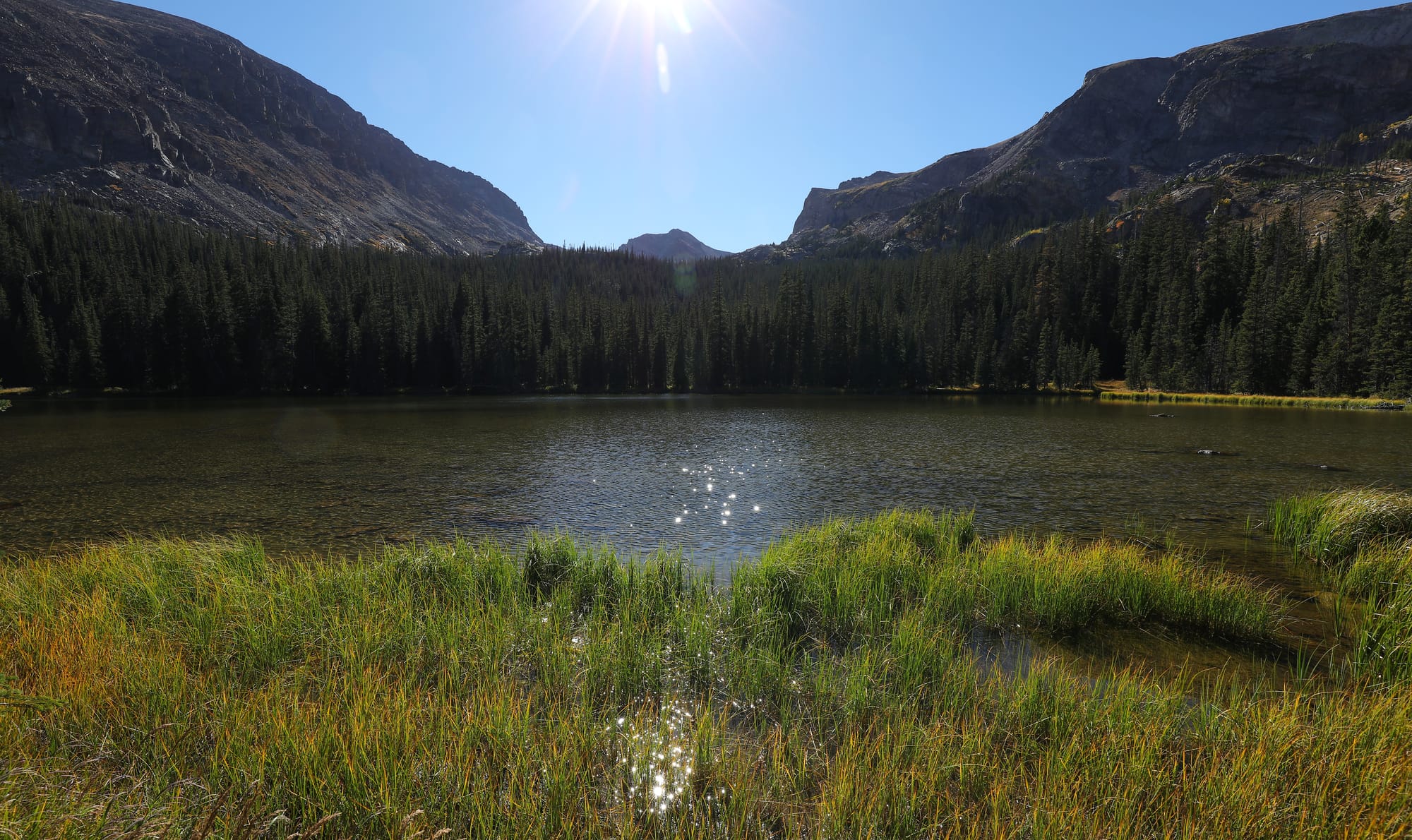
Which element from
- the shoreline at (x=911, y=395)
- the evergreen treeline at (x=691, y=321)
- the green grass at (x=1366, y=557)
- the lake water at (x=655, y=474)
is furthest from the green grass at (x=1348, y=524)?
the evergreen treeline at (x=691, y=321)

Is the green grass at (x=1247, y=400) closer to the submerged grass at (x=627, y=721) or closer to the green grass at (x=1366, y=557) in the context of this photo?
the green grass at (x=1366, y=557)

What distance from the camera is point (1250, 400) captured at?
242 ft

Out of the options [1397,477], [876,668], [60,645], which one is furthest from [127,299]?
[1397,477]

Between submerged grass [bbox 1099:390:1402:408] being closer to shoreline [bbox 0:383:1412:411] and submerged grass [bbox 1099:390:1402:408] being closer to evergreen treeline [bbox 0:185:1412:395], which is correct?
shoreline [bbox 0:383:1412:411]

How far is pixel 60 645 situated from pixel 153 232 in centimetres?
19689

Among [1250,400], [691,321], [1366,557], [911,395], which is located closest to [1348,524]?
[1366,557]

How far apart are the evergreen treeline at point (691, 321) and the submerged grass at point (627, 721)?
3935 inches

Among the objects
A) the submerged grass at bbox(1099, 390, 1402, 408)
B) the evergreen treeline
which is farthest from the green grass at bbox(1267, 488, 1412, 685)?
the evergreen treeline

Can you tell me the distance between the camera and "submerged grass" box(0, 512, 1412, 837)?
451 centimetres

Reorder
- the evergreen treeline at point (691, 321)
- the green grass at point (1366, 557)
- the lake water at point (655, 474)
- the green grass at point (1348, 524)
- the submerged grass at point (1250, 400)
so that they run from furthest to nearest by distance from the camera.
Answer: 1. the evergreen treeline at point (691, 321)
2. the submerged grass at point (1250, 400)
3. the lake water at point (655, 474)
4. the green grass at point (1348, 524)
5. the green grass at point (1366, 557)

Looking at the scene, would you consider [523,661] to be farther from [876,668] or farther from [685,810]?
[876,668]

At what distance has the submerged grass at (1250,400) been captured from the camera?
63.7 metres

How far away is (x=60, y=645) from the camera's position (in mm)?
6898

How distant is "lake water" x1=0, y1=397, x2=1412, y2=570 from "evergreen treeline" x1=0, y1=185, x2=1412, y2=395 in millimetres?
47562
